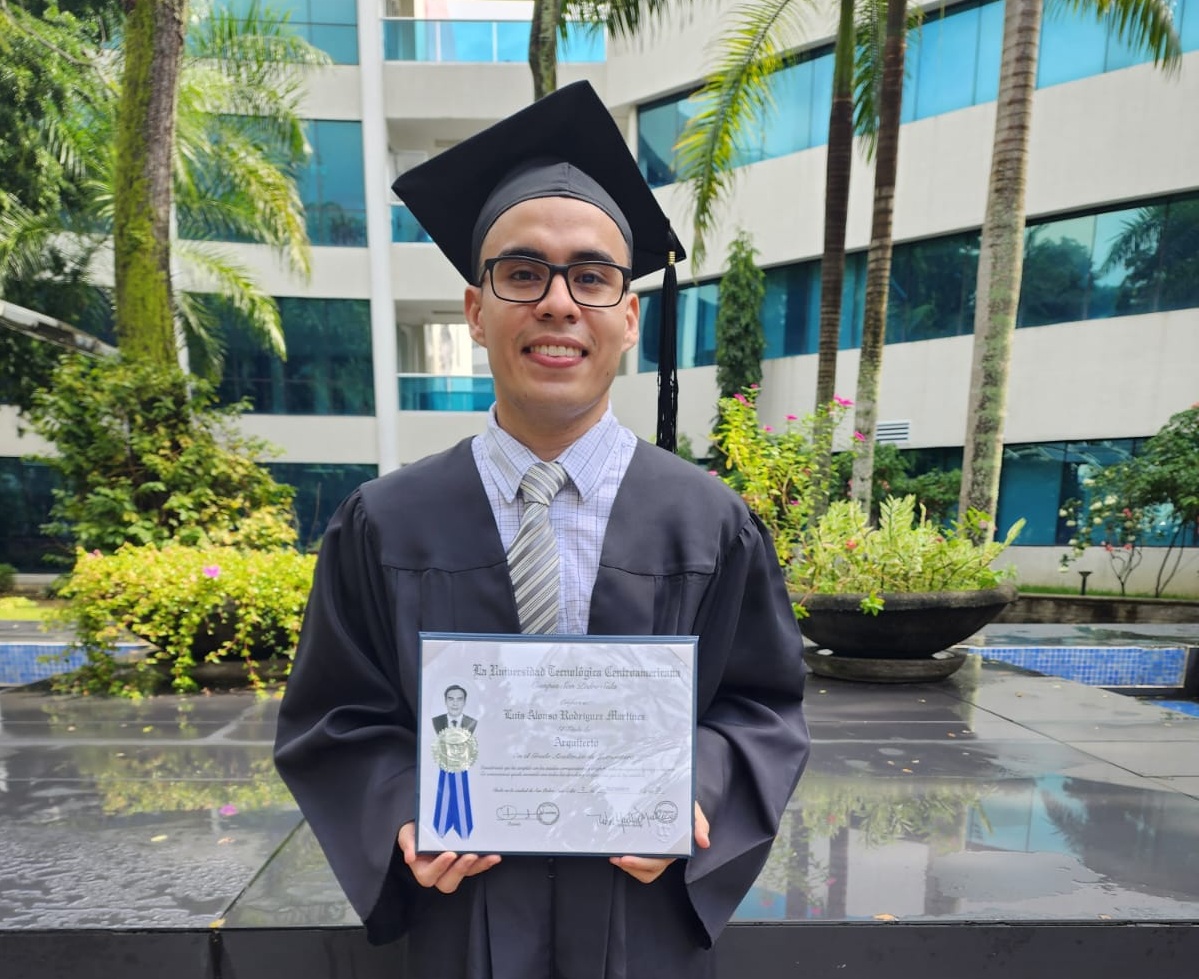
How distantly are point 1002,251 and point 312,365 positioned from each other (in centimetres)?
1213

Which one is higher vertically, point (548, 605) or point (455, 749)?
point (548, 605)

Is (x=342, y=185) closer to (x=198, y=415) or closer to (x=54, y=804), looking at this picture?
(x=198, y=415)

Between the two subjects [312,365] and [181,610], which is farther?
[312,365]

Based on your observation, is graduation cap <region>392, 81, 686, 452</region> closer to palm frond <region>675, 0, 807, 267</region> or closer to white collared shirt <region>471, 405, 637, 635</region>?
white collared shirt <region>471, 405, 637, 635</region>

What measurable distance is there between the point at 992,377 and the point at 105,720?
243 inches

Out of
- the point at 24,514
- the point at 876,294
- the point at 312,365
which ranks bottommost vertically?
the point at 24,514

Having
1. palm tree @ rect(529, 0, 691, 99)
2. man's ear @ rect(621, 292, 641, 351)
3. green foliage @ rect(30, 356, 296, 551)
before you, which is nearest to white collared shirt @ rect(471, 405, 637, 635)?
man's ear @ rect(621, 292, 641, 351)

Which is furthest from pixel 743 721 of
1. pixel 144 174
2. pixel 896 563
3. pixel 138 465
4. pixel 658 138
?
pixel 658 138

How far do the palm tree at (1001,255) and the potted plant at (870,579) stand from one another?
1270 millimetres

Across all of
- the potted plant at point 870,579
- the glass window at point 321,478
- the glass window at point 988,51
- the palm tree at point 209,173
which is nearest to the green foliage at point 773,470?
the potted plant at point 870,579

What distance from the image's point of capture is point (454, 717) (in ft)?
3.22

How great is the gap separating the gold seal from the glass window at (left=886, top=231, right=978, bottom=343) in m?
11.8

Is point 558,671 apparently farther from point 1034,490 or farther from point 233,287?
point 233,287

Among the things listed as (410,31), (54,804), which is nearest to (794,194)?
(410,31)
